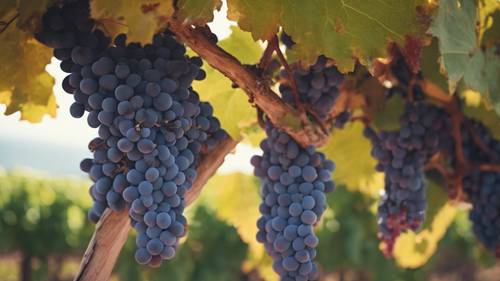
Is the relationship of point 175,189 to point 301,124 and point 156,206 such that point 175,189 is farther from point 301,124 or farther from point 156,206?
point 301,124

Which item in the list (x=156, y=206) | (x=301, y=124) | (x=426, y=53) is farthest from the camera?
(x=426, y=53)

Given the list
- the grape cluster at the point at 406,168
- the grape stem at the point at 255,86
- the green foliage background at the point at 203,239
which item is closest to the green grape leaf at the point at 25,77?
the grape stem at the point at 255,86

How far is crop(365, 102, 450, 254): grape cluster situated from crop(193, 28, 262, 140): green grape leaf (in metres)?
0.35

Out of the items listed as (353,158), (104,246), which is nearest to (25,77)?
(104,246)

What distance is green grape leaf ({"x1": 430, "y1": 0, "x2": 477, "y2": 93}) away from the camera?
3.56 feet

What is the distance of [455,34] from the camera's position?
3.72ft

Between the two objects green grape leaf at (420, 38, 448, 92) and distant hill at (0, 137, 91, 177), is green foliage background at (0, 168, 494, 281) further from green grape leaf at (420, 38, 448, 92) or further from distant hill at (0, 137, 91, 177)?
distant hill at (0, 137, 91, 177)

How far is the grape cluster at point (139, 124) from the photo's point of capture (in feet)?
3.44

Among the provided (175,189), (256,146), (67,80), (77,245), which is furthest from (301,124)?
(77,245)

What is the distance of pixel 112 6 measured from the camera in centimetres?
93

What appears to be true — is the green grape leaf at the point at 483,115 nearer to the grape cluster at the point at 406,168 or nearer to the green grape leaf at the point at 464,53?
the grape cluster at the point at 406,168

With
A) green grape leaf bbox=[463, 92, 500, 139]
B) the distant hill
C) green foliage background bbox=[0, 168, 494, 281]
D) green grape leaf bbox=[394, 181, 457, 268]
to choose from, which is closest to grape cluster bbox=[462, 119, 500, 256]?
green grape leaf bbox=[463, 92, 500, 139]

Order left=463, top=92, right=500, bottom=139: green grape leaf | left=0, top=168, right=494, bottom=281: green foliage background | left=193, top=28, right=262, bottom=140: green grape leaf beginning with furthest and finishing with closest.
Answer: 1. left=0, top=168, right=494, bottom=281: green foliage background
2. left=463, top=92, right=500, bottom=139: green grape leaf
3. left=193, top=28, right=262, bottom=140: green grape leaf

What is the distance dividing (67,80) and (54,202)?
25.8 feet
